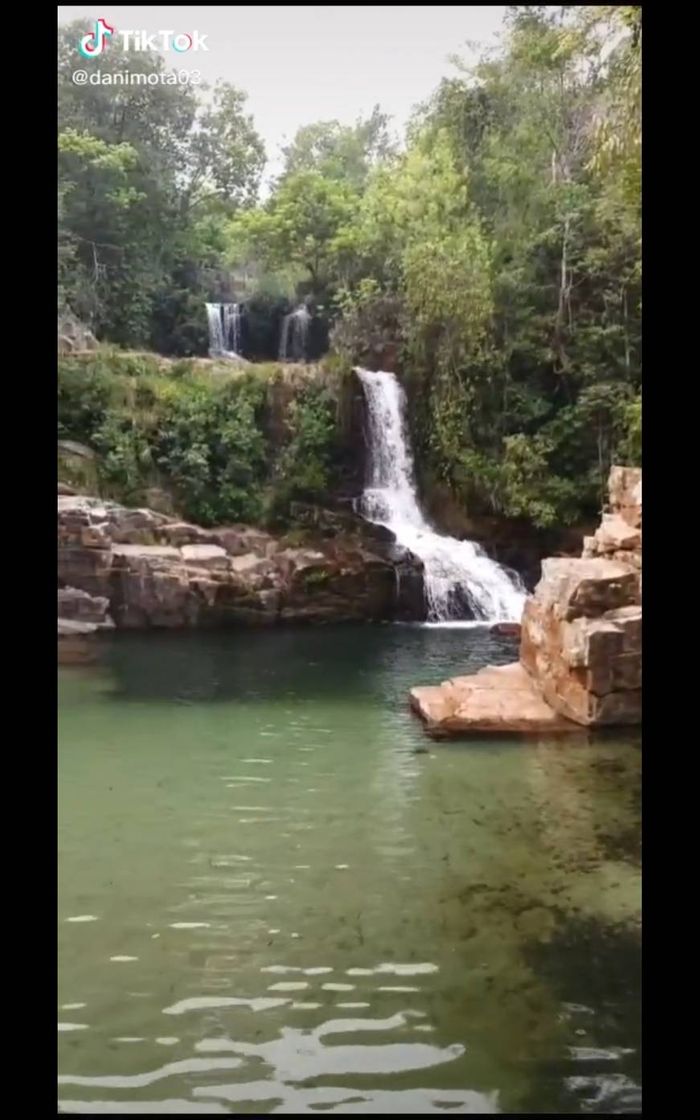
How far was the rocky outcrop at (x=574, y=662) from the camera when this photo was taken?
4684 mm

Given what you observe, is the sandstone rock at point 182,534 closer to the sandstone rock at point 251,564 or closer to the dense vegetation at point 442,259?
the dense vegetation at point 442,259

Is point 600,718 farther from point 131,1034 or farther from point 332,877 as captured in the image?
point 131,1034

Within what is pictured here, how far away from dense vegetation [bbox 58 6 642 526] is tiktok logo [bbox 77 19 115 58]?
185 centimetres

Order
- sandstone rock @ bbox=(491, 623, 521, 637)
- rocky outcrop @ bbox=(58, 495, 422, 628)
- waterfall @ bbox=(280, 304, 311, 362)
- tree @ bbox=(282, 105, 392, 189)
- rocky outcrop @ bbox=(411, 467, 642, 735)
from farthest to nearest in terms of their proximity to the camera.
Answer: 1. waterfall @ bbox=(280, 304, 311, 362)
2. rocky outcrop @ bbox=(58, 495, 422, 628)
3. sandstone rock @ bbox=(491, 623, 521, 637)
4. tree @ bbox=(282, 105, 392, 189)
5. rocky outcrop @ bbox=(411, 467, 642, 735)

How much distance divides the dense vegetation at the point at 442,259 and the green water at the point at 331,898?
129cm

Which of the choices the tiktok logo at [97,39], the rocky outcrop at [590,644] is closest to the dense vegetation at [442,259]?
the rocky outcrop at [590,644]

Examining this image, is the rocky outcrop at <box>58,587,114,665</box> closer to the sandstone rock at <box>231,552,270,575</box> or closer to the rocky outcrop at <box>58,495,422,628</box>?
the rocky outcrop at <box>58,495,422,628</box>

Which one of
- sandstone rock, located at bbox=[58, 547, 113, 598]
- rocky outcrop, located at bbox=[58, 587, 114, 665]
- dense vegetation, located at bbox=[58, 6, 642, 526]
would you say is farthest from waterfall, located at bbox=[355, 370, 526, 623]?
rocky outcrop, located at bbox=[58, 587, 114, 665]

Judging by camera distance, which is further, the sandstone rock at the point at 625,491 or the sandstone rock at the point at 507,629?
the sandstone rock at the point at 507,629

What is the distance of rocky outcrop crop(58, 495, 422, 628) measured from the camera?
5789 millimetres
